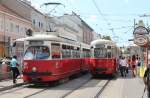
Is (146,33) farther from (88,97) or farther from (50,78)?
(50,78)

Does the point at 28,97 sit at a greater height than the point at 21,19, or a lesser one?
lesser

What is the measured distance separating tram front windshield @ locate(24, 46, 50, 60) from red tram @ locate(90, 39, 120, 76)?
313 inches

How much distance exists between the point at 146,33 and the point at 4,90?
311 inches

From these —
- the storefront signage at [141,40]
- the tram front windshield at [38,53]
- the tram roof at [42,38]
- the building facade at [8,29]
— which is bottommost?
the tram front windshield at [38,53]

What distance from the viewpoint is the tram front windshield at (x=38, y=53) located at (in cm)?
2495

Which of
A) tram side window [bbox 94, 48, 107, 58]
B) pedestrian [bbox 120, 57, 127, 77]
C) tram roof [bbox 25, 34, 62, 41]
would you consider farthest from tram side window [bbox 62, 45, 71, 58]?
pedestrian [bbox 120, 57, 127, 77]

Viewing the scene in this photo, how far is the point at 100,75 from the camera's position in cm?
3438

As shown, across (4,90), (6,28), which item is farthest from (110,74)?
(6,28)

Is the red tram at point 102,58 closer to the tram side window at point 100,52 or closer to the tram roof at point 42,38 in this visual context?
the tram side window at point 100,52

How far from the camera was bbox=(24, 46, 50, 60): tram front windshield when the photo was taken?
81.9ft

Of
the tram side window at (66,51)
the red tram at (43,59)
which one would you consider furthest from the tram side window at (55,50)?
the tram side window at (66,51)

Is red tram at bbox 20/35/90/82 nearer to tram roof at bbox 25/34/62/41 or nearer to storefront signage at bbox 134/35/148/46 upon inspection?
tram roof at bbox 25/34/62/41

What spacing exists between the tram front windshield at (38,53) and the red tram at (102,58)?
7.96m

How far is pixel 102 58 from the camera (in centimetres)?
3241
